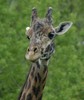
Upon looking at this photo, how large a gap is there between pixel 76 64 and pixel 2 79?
300cm

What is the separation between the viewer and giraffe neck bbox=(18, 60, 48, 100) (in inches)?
446

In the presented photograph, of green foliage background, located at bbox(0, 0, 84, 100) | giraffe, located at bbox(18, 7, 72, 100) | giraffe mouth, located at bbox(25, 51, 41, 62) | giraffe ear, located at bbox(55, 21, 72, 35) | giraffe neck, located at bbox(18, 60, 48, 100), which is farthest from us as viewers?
green foliage background, located at bbox(0, 0, 84, 100)

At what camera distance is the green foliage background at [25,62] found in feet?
66.3

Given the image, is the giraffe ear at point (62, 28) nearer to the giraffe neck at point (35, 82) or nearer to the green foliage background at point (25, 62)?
the giraffe neck at point (35, 82)

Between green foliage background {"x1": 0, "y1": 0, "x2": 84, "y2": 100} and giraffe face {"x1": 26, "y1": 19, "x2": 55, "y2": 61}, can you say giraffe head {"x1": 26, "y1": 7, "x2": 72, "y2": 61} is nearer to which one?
giraffe face {"x1": 26, "y1": 19, "x2": 55, "y2": 61}

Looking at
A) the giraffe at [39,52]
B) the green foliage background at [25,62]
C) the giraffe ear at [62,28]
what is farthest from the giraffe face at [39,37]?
the green foliage background at [25,62]

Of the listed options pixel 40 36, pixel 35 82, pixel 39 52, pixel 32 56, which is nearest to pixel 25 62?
pixel 35 82

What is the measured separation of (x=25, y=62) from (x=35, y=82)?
30.3 ft

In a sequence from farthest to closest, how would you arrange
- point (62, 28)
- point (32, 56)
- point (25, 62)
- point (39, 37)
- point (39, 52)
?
point (25, 62)
point (62, 28)
point (39, 37)
point (39, 52)
point (32, 56)

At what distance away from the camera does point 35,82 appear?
451 inches

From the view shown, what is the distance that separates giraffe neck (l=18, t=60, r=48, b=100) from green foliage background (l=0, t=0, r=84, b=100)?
7.73 metres

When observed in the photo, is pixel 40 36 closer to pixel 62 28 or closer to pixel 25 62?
pixel 62 28

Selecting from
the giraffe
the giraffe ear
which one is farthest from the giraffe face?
the giraffe ear

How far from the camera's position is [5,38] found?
20562mm
